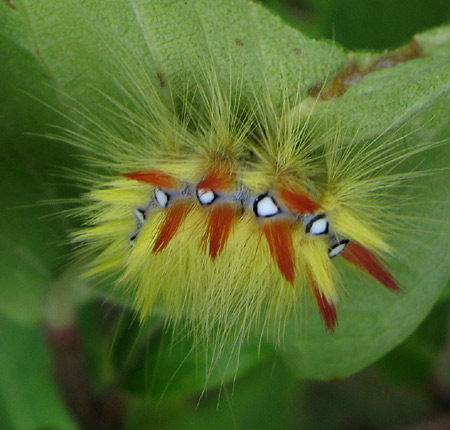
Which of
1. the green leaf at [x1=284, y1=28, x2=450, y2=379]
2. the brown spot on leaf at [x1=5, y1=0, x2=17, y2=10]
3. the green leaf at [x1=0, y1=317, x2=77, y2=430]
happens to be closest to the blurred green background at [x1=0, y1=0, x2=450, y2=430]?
the green leaf at [x1=0, y1=317, x2=77, y2=430]

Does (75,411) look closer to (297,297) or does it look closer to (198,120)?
(297,297)

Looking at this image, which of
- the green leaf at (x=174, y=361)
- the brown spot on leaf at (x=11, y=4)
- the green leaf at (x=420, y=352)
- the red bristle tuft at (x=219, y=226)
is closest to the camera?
the brown spot on leaf at (x=11, y=4)

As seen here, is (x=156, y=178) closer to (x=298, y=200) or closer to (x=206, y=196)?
(x=206, y=196)

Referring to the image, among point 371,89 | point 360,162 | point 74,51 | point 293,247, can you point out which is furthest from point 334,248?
point 74,51

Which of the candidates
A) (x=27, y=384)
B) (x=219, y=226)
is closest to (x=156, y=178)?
(x=219, y=226)

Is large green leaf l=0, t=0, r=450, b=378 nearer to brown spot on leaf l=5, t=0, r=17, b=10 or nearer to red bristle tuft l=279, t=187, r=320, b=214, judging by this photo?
brown spot on leaf l=5, t=0, r=17, b=10

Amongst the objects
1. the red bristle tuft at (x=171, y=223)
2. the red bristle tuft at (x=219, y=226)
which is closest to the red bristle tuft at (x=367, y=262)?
the red bristle tuft at (x=219, y=226)

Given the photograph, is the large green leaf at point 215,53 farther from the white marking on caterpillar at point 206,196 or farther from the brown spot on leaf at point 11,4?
the white marking on caterpillar at point 206,196
